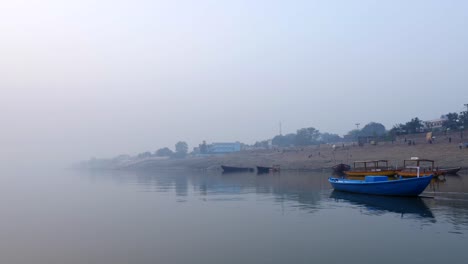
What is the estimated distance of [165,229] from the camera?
905 inches

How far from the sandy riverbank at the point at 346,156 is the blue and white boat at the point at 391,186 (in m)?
27.6

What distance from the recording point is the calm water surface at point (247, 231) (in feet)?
55.6

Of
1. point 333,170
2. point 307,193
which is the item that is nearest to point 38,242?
point 307,193

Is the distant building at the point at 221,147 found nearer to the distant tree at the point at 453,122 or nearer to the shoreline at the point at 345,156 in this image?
the shoreline at the point at 345,156

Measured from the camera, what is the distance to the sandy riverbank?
62.2 m

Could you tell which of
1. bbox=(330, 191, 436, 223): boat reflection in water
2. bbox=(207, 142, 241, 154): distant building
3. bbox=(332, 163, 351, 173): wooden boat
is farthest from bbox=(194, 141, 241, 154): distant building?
bbox=(330, 191, 436, 223): boat reflection in water

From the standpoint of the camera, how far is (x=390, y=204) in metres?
29.2

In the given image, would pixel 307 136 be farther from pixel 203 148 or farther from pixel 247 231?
pixel 247 231

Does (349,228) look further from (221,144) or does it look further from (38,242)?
(221,144)

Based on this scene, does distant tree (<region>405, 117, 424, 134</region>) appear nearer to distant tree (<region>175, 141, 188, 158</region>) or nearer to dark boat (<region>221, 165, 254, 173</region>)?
dark boat (<region>221, 165, 254, 173</region>)

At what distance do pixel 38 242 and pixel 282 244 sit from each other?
11.5 m

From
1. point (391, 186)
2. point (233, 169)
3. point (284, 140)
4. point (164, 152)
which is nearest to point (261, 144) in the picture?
point (284, 140)

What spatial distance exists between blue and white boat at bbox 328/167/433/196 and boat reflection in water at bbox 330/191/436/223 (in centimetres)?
42

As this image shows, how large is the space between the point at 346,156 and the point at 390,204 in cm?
5079
